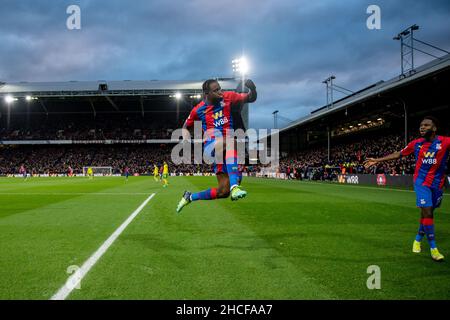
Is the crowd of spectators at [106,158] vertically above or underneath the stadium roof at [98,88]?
underneath

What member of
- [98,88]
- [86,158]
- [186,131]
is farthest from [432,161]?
[86,158]

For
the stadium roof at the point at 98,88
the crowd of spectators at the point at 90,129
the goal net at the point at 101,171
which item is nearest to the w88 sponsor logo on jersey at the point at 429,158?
the stadium roof at the point at 98,88

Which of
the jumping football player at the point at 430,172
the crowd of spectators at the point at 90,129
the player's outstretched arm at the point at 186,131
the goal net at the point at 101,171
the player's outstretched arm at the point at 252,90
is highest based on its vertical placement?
the crowd of spectators at the point at 90,129

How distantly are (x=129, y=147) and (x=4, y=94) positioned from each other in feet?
78.6

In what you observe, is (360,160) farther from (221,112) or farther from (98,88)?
(98,88)

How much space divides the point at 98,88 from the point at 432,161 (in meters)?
65.5

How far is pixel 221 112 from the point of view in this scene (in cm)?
625

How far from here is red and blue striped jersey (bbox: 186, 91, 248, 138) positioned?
6.19 metres

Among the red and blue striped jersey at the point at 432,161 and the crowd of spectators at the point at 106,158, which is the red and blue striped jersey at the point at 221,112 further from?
the crowd of spectators at the point at 106,158

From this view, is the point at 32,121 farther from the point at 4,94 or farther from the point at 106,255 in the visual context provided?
the point at 106,255

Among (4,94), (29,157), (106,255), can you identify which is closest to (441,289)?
(106,255)

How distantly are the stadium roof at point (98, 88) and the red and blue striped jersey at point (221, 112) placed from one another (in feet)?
181

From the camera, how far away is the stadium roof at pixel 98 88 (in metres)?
62.4

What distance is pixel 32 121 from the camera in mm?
76812
